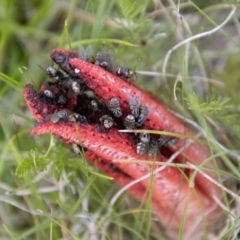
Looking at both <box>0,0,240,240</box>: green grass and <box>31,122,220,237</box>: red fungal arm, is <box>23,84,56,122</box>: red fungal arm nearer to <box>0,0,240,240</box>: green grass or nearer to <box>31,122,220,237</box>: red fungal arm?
<box>31,122,220,237</box>: red fungal arm

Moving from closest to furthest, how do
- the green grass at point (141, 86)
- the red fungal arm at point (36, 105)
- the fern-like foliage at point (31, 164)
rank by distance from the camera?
the red fungal arm at point (36, 105), the fern-like foliage at point (31, 164), the green grass at point (141, 86)

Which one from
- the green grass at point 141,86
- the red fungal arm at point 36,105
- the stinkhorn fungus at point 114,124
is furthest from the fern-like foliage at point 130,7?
the red fungal arm at point 36,105

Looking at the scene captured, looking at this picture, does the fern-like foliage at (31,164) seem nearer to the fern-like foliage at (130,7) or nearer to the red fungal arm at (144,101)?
the red fungal arm at (144,101)

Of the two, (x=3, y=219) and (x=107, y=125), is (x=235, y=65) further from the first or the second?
(x=3, y=219)

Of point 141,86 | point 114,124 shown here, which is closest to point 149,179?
point 114,124

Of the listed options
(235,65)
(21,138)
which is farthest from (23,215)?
(235,65)

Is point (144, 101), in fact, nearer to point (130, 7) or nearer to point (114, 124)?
point (114, 124)
